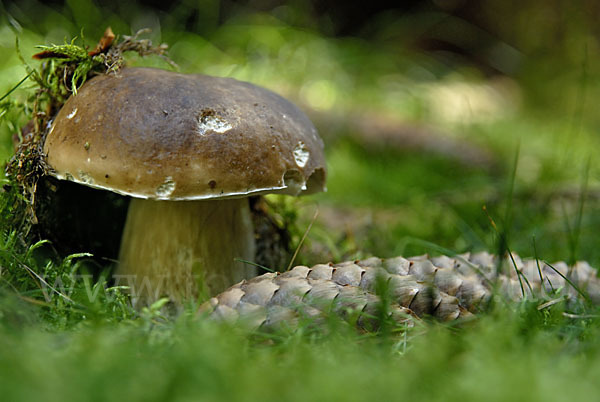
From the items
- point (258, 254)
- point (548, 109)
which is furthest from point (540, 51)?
point (258, 254)

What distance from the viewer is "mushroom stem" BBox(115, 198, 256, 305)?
1.40 m

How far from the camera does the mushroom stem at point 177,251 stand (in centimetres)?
140

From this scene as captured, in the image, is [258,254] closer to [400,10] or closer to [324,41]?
[324,41]

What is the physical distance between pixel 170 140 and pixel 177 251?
0.41 metres

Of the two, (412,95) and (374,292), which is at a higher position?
(412,95)

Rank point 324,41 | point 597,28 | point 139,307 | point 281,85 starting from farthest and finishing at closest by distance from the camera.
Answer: point 597,28 → point 324,41 → point 281,85 → point 139,307

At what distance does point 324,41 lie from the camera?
4684 mm

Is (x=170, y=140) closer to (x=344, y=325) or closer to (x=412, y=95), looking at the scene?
(x=344, y=325)

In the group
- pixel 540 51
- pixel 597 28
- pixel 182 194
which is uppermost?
pixel 597 28

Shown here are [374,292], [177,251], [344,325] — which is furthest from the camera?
[177,251]

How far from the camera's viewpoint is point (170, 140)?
1.12 m

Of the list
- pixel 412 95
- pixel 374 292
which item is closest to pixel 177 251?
pixel 374 292

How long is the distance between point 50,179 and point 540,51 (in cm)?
599

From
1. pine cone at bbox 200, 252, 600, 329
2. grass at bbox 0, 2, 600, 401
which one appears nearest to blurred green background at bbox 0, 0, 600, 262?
grass at bbox 0, 2, 600, 401
